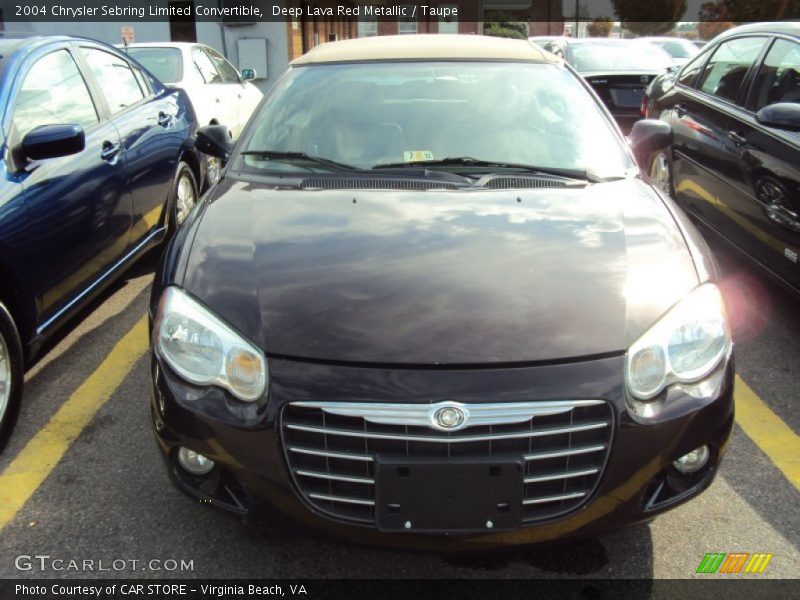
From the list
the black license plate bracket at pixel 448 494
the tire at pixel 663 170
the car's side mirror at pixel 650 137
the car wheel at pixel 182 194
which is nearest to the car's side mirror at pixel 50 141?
the car wheel at pixel 182 194

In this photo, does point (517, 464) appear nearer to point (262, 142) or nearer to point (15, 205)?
point (262, 142)

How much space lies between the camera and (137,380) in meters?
3.59

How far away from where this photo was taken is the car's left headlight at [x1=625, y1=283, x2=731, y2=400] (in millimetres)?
1991

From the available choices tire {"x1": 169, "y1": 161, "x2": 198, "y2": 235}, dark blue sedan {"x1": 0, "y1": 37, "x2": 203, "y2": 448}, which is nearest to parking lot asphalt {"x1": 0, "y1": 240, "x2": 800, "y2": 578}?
dark blue sedan {"x1": 0, "y1": 37, "x2": 203, "y2": 448}

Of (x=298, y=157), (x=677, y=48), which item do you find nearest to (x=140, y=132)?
(x=298, y=157)

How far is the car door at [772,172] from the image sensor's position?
12.1 ft

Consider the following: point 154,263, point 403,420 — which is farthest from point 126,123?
point 403,420

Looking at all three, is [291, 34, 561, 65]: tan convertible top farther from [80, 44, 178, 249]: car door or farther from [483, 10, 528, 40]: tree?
[483, 10, 528, 40]: tree

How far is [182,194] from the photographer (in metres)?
5.33

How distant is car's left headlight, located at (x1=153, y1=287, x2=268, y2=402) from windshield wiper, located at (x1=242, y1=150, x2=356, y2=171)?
3.38 feet

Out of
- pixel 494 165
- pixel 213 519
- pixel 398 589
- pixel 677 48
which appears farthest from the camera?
pixel 677 48

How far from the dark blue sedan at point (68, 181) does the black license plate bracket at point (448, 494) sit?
1773 mm

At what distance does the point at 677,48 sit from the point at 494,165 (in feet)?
61.1

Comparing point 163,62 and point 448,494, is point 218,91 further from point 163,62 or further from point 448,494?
point 448,494
